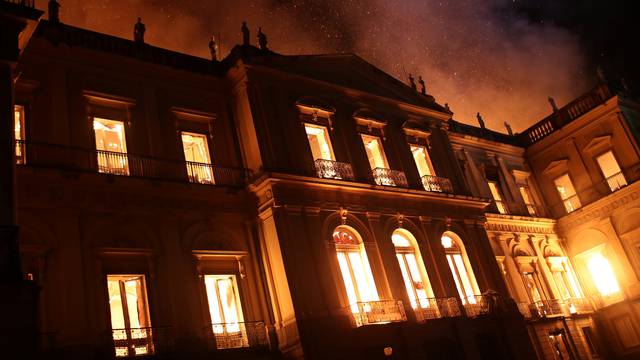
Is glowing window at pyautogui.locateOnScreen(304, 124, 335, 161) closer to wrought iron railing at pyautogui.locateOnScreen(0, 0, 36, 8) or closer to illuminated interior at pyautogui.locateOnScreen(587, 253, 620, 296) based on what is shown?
wrought iron railing at pyautogui.locateOnScreen(0, 0, 36, 8)

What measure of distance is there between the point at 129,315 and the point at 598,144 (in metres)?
22.3

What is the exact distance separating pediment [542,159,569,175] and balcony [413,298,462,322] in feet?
39.8

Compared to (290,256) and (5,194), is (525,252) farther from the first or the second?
(5,194)

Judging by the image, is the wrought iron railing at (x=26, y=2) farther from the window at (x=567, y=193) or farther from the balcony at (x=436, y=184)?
the window at (x=567, y=193)

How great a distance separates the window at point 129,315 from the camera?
49.3 feet

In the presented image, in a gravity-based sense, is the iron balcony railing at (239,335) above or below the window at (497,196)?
below

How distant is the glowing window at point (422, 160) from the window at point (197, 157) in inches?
341

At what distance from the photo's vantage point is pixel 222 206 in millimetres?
18688

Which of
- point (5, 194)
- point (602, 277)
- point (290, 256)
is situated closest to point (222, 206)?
point (290, 256)

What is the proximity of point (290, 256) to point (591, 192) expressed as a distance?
664 inches

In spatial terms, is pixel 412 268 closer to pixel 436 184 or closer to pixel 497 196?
pixel 436 184

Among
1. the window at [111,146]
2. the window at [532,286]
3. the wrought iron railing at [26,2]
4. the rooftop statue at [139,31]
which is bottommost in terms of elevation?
the window at [532,286]

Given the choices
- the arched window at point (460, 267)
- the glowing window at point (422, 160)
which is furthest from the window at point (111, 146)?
the arched window at point (460, 267)

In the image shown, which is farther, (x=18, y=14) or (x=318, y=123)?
(x=318, y=123)
